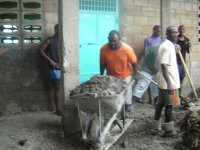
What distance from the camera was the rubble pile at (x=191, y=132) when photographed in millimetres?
6020

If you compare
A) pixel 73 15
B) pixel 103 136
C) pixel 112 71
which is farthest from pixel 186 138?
pixel 73 15

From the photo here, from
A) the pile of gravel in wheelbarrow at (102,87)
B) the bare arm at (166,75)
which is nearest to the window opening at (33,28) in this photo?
the pile of gravel in wheelbarrow at (102,87)

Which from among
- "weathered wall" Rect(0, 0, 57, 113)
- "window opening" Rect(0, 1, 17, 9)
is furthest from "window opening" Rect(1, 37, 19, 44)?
"window opening" Rect(0, 1, 17, 9)

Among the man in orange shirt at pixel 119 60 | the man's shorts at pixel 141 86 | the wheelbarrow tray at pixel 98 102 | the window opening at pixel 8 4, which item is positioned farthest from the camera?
the man's shorts at pixel 141 86

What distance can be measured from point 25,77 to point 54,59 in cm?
81

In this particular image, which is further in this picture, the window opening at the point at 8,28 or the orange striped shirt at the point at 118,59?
the window opening at the point at 8,28

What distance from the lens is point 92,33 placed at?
8.98 metres

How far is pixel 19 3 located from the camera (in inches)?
324

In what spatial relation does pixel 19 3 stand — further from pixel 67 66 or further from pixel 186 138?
pixel 186 138

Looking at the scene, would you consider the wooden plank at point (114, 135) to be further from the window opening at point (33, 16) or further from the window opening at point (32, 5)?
the window opening at point (32, 5)

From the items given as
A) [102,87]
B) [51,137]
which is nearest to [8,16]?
[51,137]

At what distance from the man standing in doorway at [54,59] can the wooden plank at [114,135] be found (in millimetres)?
1615

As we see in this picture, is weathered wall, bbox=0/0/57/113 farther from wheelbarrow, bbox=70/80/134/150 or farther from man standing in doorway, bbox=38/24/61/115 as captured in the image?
wheelbarrow, bbox=70/80/134/150

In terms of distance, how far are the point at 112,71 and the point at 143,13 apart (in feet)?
10.9
